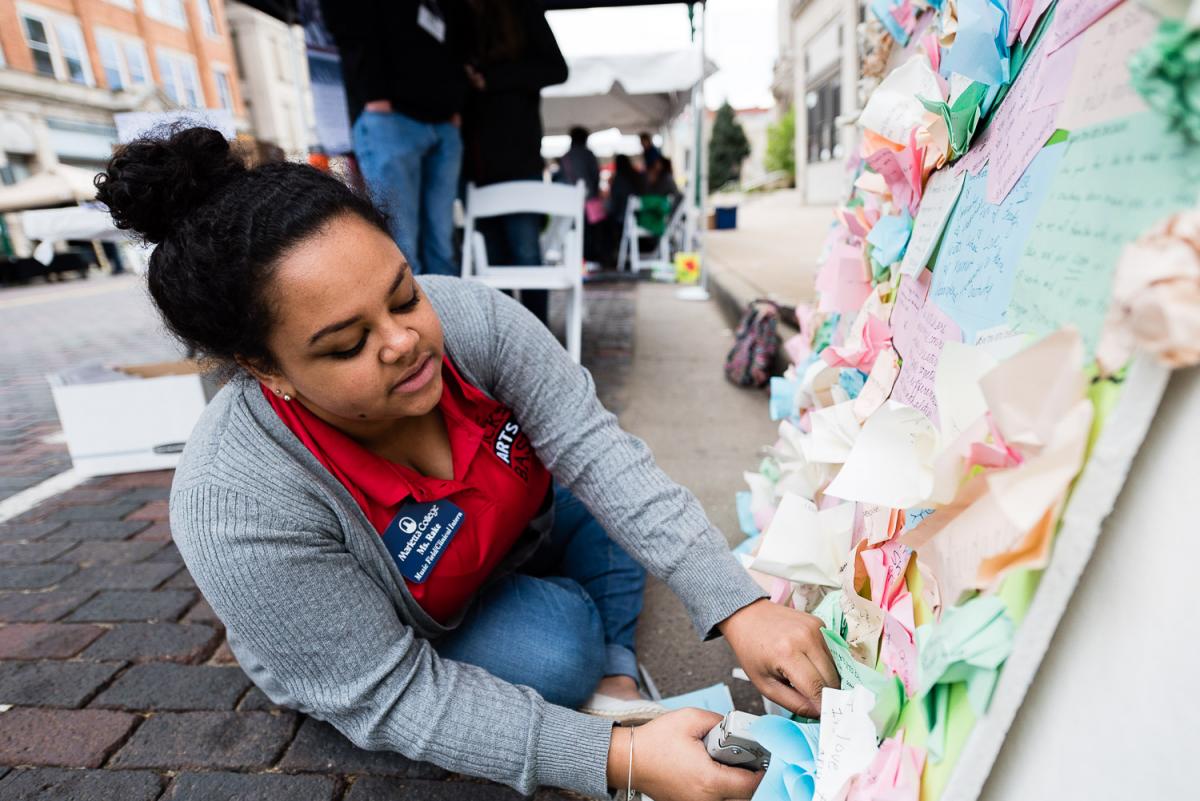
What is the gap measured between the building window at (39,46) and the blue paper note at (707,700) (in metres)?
22.0

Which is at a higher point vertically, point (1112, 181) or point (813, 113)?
point (813, 113)

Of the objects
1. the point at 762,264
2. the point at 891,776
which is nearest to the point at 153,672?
the point at 891,776

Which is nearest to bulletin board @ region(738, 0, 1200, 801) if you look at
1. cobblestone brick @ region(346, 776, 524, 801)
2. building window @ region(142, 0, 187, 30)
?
cobblestone brick @ region(346, 776, 524, 801)

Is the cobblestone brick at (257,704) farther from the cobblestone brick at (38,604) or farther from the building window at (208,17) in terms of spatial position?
the building window at (208,17)

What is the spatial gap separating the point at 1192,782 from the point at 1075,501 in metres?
0.17

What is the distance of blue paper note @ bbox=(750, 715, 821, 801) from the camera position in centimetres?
75

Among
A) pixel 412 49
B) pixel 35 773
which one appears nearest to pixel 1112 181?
pixel 35 773

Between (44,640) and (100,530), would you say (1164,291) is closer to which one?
(44,640)

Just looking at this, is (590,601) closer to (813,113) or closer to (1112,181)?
(1112,181)

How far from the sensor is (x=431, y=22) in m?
2.62

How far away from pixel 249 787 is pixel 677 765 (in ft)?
2.52

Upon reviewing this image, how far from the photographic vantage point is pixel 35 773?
46.6 inches

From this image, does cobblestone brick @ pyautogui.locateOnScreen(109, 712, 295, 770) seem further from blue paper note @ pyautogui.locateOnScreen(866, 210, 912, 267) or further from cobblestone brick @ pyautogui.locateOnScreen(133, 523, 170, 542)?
blue paper note @ pyautogui.locateOnScreen(866, 210, 912, 267)

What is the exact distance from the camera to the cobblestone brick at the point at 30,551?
6.34ft
